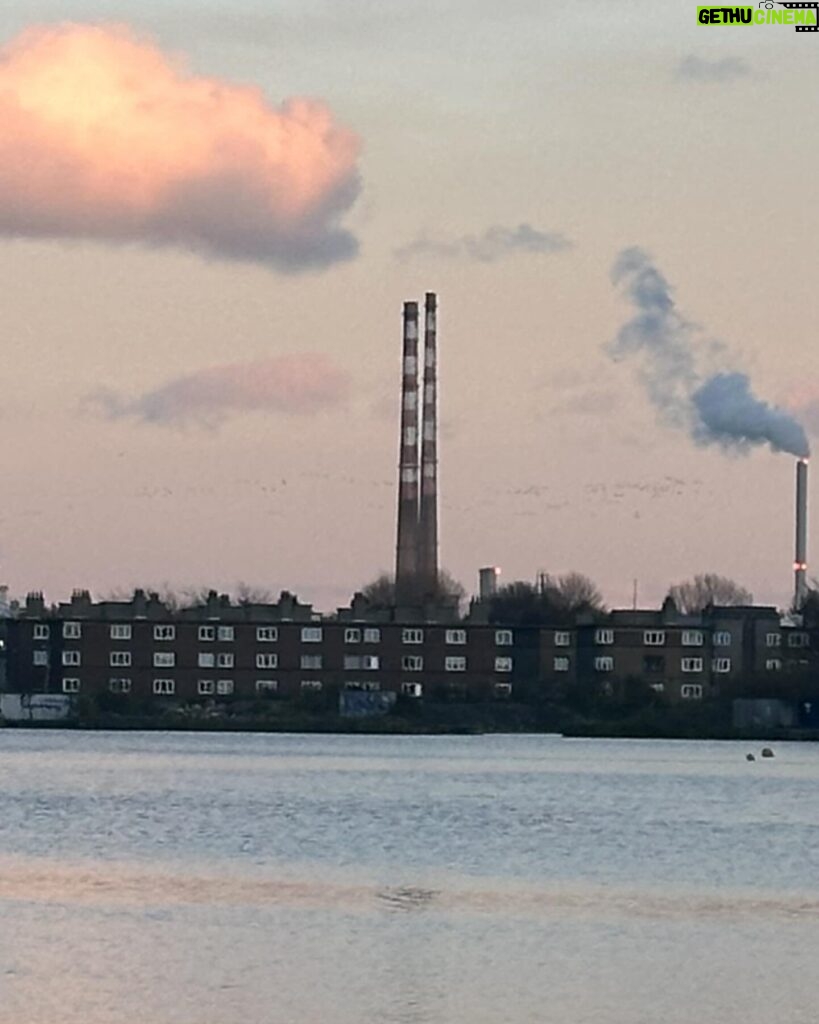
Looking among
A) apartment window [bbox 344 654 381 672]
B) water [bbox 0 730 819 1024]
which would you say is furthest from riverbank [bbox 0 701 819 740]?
water [bbox 0 730 819 1024]

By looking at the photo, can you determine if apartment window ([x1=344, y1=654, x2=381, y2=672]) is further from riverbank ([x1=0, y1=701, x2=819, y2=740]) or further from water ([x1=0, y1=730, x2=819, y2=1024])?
water ([x1=0, y1=730, x2=819, y2=1024])

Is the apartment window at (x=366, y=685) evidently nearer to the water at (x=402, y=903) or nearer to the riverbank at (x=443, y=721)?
the riverbank at (x=443, y=721)

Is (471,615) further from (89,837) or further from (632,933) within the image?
(632,933)

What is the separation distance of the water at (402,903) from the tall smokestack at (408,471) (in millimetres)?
44908

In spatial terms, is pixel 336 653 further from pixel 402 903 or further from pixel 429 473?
pixel 402 903

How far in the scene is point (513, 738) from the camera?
131500 mm

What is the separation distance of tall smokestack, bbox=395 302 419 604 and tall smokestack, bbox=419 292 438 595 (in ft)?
1.05

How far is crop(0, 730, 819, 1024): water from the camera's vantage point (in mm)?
28188

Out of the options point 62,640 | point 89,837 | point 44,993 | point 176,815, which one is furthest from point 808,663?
point 44,993

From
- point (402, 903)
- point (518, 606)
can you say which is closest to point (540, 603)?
point (518, 606)

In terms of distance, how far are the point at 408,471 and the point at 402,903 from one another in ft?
273

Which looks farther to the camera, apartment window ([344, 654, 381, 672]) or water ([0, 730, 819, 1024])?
apartment window ([344, 654, 381, 672])

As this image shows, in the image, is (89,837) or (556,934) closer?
(556,934)

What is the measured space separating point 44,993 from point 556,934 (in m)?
8.43
